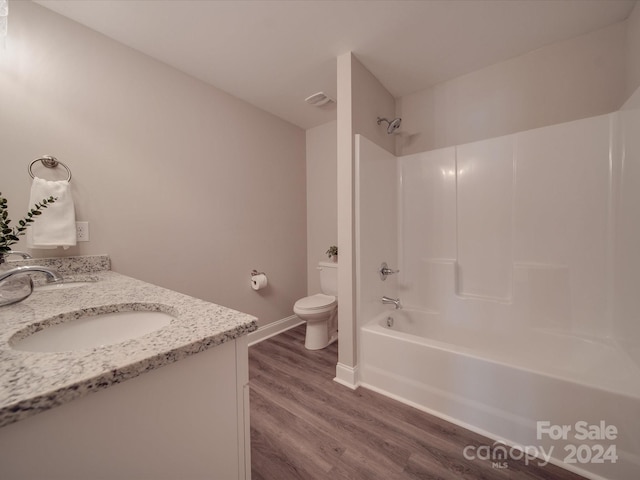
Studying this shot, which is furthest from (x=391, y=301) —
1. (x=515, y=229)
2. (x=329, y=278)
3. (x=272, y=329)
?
(x=272, y=329)

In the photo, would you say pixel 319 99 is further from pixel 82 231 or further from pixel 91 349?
pixel 91 349

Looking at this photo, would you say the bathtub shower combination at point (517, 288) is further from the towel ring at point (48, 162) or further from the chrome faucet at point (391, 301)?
the towel ring at point (48, 162)

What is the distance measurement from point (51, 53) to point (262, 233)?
69.7 inches

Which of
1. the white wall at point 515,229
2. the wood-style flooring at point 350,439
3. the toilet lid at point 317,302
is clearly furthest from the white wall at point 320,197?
the wood-style flooring at point 350,439

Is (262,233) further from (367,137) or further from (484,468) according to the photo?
(484,468)

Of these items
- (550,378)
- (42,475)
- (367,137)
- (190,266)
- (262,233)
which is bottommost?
(550,378)

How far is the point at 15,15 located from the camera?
127cm

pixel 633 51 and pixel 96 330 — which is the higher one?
pixel 633 51

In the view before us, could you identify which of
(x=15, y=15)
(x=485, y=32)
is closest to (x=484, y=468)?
(x=485, y=32)

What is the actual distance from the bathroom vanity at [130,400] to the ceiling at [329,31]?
1.70 m

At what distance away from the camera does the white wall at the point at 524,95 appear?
156 cm

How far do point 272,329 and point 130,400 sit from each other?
2.20 meters

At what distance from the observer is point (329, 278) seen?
2.57m

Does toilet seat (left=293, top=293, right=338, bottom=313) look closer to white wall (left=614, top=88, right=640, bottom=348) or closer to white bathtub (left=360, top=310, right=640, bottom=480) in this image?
white bathtub (left=360, top=310, right=640, bottom=480)
